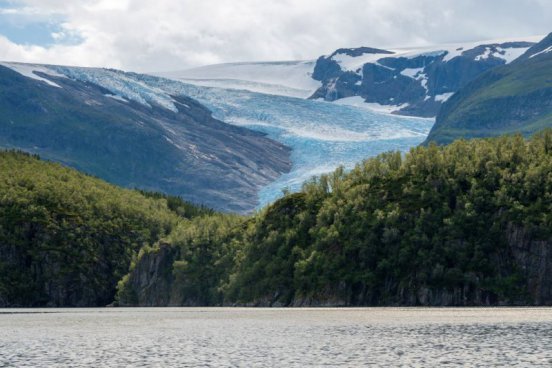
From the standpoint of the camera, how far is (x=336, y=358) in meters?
84.2

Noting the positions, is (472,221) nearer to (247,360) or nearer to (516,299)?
(516,299)

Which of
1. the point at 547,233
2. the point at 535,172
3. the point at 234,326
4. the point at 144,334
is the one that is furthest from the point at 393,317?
the point at 535,172

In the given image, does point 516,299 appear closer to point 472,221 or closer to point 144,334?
point 472,221

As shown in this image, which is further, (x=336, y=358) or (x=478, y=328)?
(x=478, y=328)

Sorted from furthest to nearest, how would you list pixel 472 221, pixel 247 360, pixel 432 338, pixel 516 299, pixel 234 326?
pixel 472 221, pixel 516 299, pixel 234 326, pixel 432 338, pixel 247 360

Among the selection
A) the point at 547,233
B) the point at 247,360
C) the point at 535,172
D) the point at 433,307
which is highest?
the point at 535,172

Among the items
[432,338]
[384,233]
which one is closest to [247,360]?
[432,338]

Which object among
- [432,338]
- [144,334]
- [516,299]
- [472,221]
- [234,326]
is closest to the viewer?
[432,338]

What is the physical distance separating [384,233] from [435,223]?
9.40m

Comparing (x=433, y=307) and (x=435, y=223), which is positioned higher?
(x=435, y=223)

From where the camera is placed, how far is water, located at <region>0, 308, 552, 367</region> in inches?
3246

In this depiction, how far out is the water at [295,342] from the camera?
8244 centimetres

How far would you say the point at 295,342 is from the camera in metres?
101

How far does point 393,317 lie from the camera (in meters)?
142
